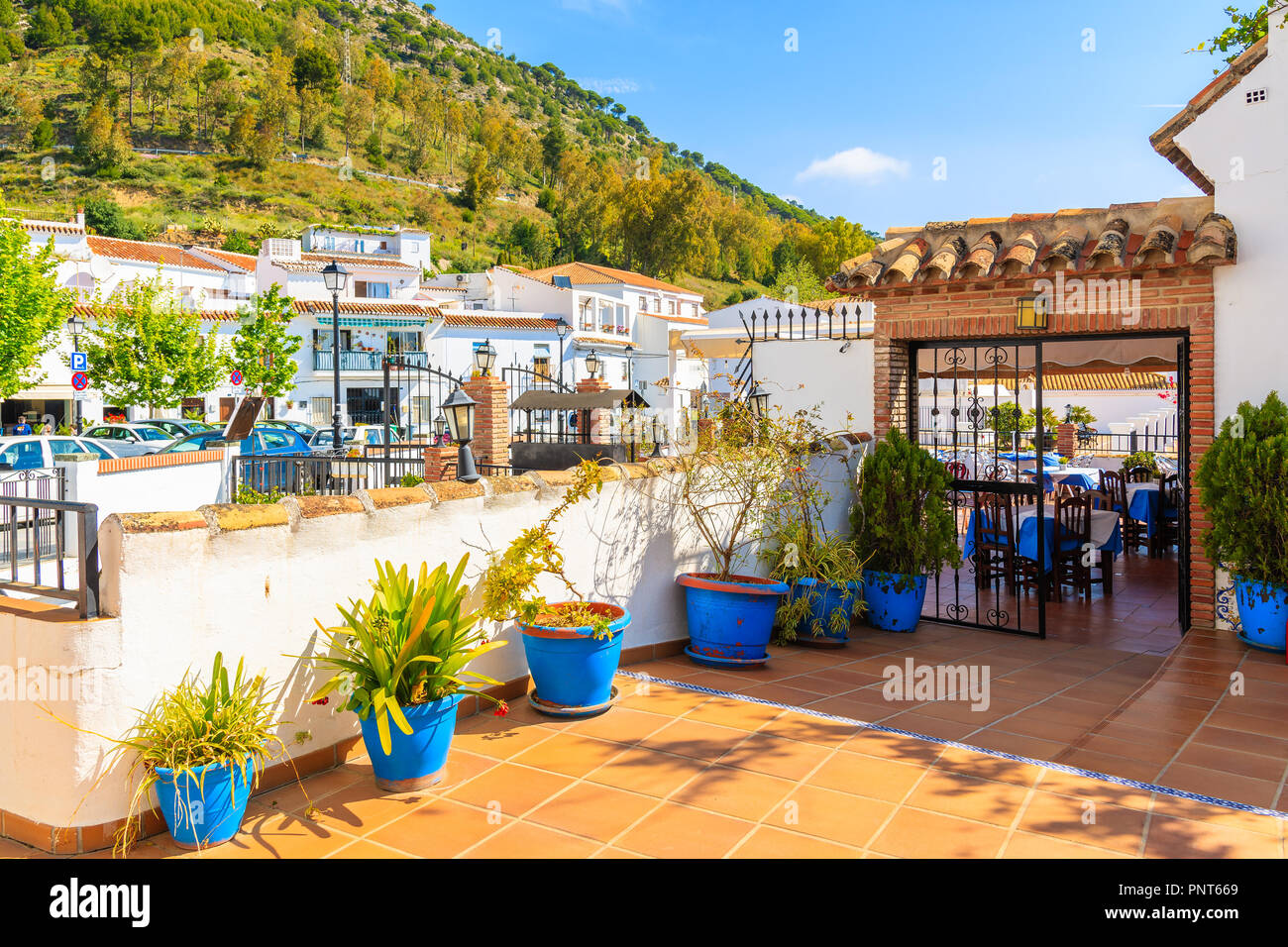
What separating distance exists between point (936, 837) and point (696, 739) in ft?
4.55

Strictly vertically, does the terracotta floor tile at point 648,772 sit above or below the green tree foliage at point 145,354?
below

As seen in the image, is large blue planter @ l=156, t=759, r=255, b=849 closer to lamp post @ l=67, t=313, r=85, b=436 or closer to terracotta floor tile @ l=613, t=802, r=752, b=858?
terracotta floor tile @ l=613, t=802, r=752, b=858

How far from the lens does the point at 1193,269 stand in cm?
628

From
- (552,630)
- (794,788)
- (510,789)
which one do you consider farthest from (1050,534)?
(510,789)

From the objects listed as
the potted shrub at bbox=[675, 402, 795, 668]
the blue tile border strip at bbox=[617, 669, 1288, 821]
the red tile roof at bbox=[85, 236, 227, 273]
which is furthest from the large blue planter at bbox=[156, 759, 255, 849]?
the red tile roof at bbox=[85, 236, 227, 273]

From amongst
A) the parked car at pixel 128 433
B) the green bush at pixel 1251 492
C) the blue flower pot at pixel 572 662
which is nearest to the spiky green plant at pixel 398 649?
the blue flower pot at pixel 572 662

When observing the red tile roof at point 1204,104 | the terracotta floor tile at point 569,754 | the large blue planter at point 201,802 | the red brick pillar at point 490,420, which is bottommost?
the terracotta floor tile at point 569,754

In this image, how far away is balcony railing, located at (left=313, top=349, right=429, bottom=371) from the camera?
34031 mm

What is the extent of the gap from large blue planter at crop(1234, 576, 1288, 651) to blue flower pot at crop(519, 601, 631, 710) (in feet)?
15.0

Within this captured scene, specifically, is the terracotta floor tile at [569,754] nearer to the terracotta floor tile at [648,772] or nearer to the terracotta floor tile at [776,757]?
the terracotta floor tile at [648,772]

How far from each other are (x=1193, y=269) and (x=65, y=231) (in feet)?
137

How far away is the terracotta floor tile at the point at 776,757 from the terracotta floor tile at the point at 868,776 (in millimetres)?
76

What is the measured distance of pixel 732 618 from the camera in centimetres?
563

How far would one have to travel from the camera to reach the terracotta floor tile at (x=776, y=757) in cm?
393
